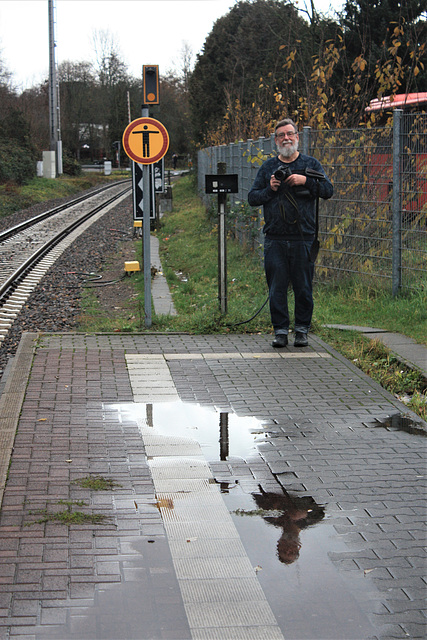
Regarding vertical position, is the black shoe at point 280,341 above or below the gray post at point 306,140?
below

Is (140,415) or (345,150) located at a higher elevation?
(345,150)

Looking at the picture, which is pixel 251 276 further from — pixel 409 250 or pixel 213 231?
pixel 213 231

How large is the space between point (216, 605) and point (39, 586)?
74 cm

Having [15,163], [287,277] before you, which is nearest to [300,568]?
[287,277]

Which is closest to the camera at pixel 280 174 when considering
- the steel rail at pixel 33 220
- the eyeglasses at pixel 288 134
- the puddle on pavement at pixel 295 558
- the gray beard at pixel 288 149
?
the gray beard at pixel 288 149

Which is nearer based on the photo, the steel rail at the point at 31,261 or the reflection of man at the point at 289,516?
the reflection of man at the point at 289,516

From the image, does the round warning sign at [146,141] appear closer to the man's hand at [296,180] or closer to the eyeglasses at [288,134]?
the eyeglasses at [288,134]

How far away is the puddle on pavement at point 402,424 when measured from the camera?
18.3 ft

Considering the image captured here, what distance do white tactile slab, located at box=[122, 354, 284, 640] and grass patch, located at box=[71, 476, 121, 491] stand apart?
254mm

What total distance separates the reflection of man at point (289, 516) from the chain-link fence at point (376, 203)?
19.6ft

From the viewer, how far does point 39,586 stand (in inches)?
133

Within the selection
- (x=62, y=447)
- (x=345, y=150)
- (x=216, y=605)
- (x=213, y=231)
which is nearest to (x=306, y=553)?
→ (x=216, y=605)

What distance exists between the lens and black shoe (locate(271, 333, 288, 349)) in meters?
8.09

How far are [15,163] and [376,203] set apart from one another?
120ft
